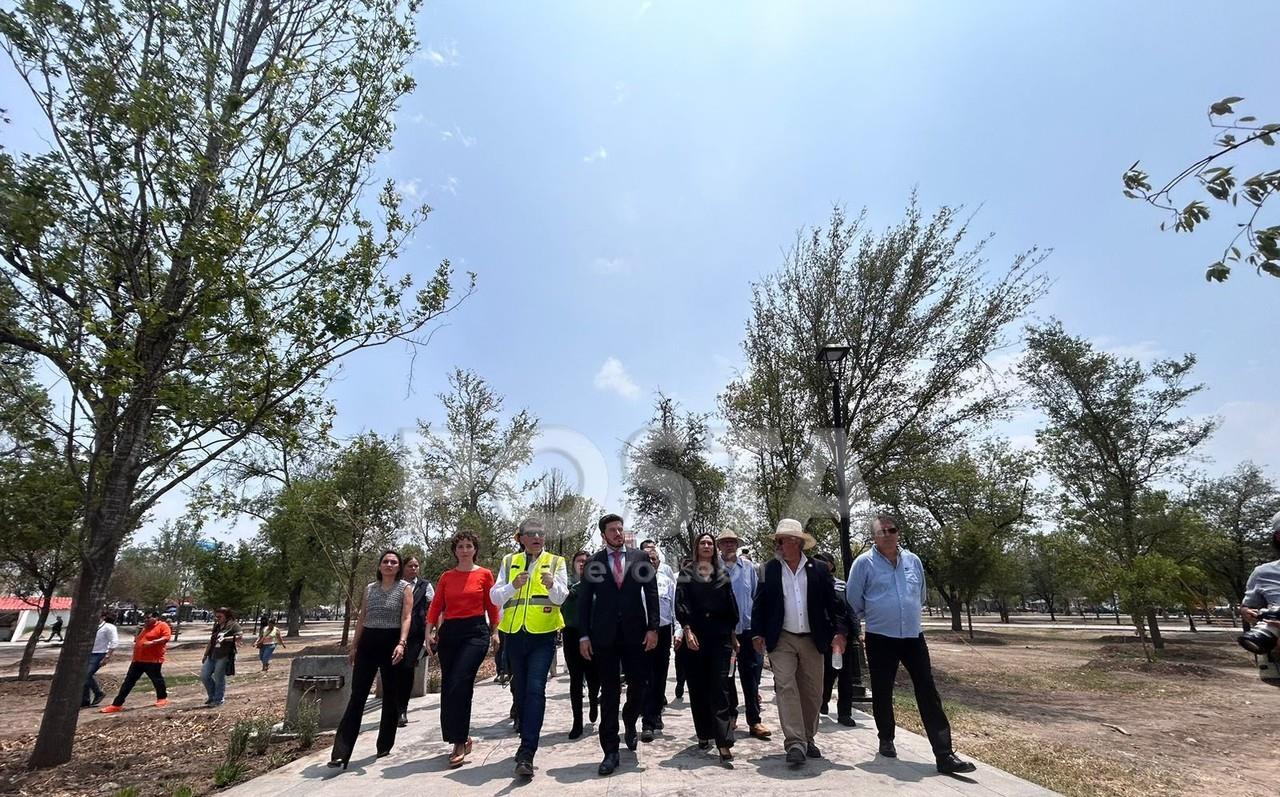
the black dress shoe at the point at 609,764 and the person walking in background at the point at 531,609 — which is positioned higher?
the person walking in background at the point at 531,609

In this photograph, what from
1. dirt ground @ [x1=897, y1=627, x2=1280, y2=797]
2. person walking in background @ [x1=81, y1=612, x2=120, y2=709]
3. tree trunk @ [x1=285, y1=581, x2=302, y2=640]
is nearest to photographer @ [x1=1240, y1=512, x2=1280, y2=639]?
dirt ground @ [x1=897, y1=627, x2=1280, y2=797]

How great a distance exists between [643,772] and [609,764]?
0.28 metres

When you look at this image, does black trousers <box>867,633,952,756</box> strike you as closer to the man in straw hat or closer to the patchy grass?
the man in straw hat

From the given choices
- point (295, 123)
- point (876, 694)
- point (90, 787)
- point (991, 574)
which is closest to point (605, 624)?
point (876, 694)

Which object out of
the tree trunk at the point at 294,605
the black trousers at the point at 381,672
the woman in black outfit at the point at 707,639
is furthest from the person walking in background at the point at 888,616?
the tree trunk at the point at 294,605

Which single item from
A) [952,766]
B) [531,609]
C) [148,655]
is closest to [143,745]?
[148,655]

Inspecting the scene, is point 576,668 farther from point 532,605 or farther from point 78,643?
point 78,643

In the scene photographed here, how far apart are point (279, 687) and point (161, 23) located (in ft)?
43.1

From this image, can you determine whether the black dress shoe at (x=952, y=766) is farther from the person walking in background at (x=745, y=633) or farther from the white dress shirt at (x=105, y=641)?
the white dress shirt at (x=105, y=641)

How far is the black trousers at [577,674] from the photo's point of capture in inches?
261

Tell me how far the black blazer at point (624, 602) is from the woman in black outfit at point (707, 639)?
0.57 m

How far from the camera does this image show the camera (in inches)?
127

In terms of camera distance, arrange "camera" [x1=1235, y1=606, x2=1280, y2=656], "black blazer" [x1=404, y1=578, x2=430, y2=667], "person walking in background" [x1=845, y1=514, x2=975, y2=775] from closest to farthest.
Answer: "camera" [x1=1235, y1=606, x2=1280, y2=656] < "person walking in background" [x1=845, y1=514, x2=975, y2=775] < "black blazer" [x1=404, y1=578, x2=430, y2=667]

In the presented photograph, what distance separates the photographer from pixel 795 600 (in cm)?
551
